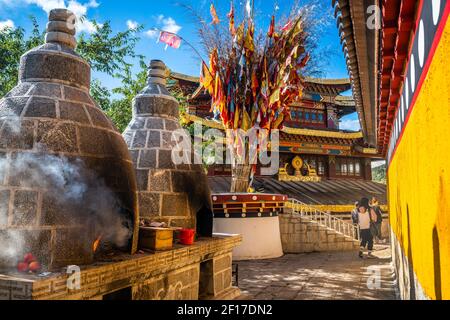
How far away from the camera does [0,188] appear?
322 centimetres

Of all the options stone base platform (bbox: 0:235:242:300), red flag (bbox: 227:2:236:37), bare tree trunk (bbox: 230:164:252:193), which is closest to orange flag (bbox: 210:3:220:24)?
red flag (bbox: 227:2:236:37)

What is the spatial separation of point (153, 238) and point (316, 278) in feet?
18.7

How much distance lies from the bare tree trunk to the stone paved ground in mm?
2892

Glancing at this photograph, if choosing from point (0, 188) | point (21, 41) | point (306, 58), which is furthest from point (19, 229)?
point (306, 58)

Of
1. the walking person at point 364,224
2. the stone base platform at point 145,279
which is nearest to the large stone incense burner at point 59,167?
the stone base platform at point 145,279

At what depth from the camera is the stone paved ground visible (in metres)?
7.12

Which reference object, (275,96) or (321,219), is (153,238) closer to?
(275,96)

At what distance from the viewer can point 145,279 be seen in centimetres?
408

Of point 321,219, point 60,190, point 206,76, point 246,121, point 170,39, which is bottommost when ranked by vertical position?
point 321,219

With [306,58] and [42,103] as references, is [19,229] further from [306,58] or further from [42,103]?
[306,58]

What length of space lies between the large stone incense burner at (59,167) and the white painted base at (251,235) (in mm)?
7984

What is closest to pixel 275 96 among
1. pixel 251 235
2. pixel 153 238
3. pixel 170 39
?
pixel 170 39

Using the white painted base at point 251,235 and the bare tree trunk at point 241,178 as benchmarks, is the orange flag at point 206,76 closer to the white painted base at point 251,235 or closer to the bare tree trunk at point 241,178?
the bare tree trunk at point 241,178
